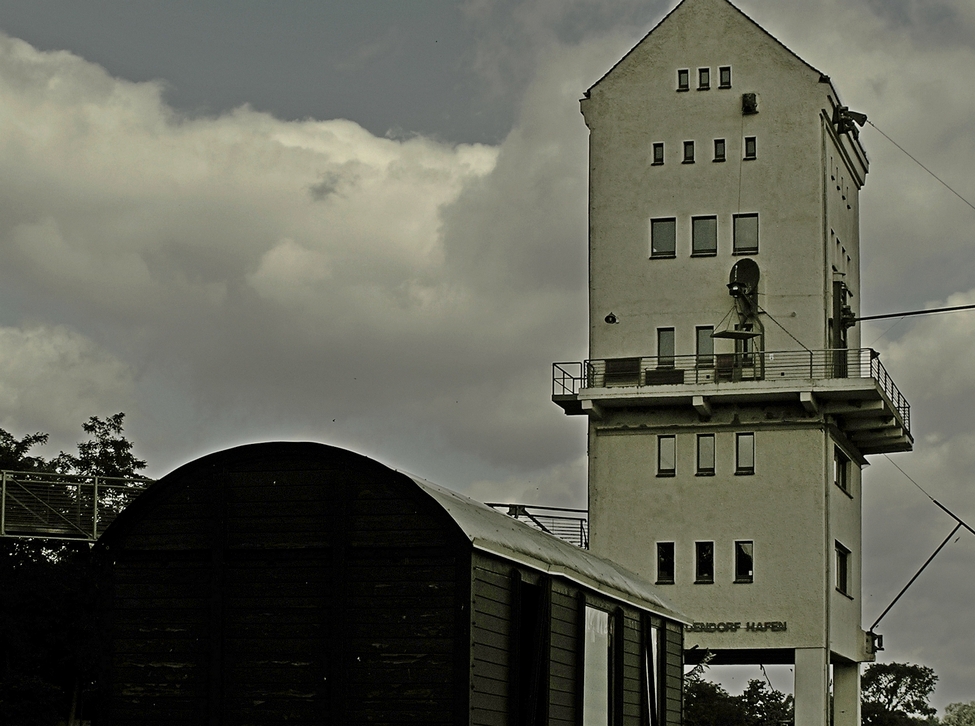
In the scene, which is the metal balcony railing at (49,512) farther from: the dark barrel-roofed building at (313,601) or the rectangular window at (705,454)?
the dark barrel-roofed building at (313,601)

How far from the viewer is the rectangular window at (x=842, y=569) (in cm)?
6069

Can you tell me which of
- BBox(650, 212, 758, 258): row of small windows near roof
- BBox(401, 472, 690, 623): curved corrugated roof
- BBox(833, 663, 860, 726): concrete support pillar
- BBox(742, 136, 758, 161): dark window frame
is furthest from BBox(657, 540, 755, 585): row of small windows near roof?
BBox(401, 472, 690, 623): curved corrugated roof

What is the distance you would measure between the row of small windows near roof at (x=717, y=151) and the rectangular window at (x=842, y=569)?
47.0 ft

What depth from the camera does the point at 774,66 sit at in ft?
198

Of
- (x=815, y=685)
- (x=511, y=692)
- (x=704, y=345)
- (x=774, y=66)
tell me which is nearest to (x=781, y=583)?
(x=815, y=685)

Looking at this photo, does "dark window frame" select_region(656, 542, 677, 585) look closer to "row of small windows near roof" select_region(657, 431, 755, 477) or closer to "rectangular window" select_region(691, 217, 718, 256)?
"row of small windows near roof" select_region(657, 431, 755, 477)

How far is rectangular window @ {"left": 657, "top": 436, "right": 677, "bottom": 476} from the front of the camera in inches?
2327

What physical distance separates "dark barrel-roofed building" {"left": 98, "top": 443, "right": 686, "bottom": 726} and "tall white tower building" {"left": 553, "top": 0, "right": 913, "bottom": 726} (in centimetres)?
3550

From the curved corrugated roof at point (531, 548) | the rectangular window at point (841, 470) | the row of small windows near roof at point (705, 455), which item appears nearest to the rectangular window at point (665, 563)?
the row of small windows near roof at point (705, 455)

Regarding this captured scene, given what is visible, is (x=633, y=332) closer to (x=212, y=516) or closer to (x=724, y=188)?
(x=724, y=188)

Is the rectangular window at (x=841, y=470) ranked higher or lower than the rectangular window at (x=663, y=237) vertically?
lower

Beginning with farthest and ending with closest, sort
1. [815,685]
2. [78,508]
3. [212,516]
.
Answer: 1. [815,685]
2. [78,508]
3. [212,516]

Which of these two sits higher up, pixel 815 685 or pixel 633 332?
pixel 633 332

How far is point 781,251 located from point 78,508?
2590cm
